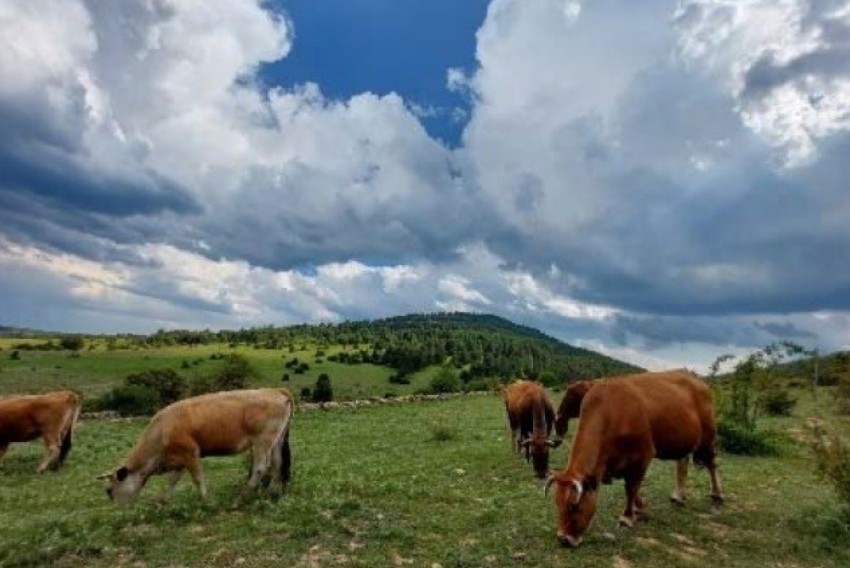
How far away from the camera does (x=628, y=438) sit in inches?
504

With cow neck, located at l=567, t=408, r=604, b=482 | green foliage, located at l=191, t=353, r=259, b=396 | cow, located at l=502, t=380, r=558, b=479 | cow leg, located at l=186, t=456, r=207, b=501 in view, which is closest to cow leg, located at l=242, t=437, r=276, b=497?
cow leg, located at l=186, t=456, r=207, b=501

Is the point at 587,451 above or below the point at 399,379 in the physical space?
below

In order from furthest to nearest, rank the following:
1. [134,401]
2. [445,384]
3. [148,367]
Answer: [148,367] < [445,384] < [134,401]

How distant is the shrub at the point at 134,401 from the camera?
46500mm

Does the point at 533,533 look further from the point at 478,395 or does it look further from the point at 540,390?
the point at 478,395

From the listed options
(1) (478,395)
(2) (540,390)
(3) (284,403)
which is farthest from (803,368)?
(1) (478,395)

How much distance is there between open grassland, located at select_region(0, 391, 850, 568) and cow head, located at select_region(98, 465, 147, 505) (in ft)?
1.06

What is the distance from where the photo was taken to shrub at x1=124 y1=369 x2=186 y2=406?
5005cm

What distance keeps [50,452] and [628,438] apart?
18.3 meters

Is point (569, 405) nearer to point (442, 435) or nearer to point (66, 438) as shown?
point (442, 435)

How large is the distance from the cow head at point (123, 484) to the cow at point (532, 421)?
914 cm

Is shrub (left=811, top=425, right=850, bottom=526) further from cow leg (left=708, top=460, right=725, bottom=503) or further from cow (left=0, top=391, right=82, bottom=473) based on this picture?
cow (left=0, top=391, right=82, bottom=473)

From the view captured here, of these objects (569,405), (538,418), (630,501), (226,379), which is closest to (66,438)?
(538,418)

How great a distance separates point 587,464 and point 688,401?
3.45 m
